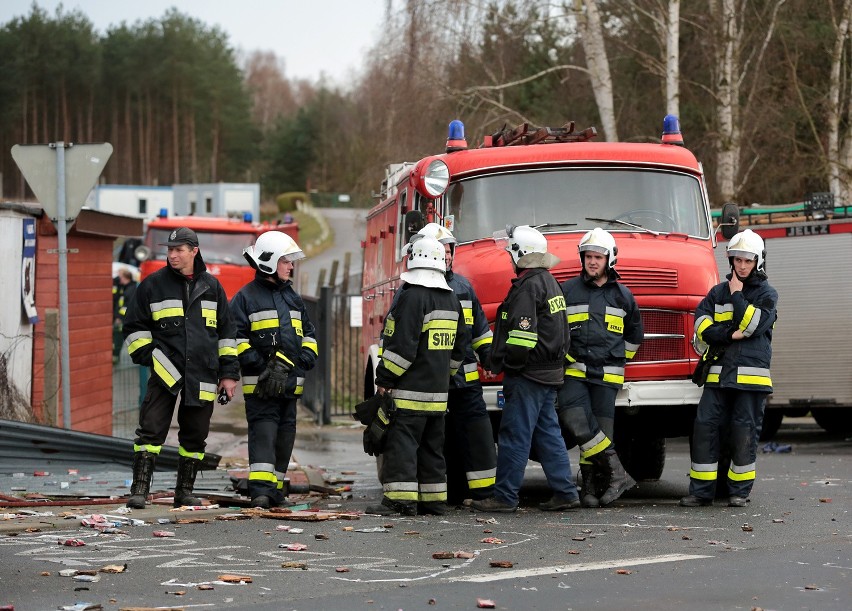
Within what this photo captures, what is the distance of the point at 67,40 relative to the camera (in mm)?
80875

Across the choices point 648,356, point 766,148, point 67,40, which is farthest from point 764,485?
point 67,40

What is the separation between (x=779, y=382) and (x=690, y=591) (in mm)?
10814

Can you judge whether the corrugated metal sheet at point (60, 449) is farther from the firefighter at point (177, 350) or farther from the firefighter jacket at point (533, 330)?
the firefighter jacket at point (533, 330)

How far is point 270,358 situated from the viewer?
9891mm

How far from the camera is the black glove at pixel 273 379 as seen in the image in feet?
32.2

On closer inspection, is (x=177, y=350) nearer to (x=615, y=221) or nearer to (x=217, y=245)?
(x=615, y=221)

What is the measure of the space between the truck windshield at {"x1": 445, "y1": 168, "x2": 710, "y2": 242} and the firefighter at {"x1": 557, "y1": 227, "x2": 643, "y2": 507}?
0.84m

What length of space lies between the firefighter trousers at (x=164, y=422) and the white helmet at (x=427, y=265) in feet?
5.55

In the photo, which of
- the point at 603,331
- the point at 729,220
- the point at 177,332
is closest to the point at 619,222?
the point at 729,220

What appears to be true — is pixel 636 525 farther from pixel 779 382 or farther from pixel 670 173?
pixel 779 382

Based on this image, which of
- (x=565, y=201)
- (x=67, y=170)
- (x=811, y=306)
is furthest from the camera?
(x=811, y=306)

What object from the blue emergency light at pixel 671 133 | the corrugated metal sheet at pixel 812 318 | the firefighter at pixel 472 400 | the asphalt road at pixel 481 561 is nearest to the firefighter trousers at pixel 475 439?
the firefighter at pixel 472 400

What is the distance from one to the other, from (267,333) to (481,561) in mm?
3228

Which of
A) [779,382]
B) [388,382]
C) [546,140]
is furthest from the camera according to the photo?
[779,382]
